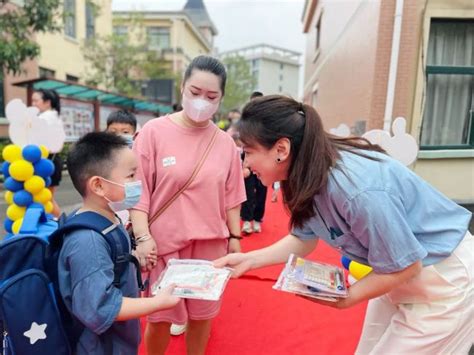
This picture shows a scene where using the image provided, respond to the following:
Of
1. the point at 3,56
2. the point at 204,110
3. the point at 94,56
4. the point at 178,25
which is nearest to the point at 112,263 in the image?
the point at 204,110

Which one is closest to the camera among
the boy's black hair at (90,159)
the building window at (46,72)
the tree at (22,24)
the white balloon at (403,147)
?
the boy's black hair at (90,159)

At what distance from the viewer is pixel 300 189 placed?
1146 mm

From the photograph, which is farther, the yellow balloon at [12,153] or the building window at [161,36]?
the building window at [161,36]

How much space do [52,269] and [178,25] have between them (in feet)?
102

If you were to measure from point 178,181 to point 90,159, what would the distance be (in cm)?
43

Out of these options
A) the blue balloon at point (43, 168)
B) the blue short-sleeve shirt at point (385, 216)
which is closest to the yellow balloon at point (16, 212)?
the blue balloon at point (43, 168)

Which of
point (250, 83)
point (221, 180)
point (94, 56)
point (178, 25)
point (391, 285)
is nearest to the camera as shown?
point (391, 285)

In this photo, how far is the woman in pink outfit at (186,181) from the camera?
161 cm

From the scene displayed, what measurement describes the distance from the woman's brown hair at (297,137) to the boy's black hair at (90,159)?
19.2 inches

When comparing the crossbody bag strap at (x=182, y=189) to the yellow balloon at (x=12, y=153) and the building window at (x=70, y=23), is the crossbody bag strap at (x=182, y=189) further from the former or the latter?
the building window at (x=70, y=23)

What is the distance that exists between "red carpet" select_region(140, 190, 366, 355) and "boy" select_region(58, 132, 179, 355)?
1.03 metres

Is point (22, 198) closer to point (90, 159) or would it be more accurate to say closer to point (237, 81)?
point (90, 159)

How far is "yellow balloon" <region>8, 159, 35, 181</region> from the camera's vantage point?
312cm

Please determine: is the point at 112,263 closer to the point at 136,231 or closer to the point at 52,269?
the point at 52,269
